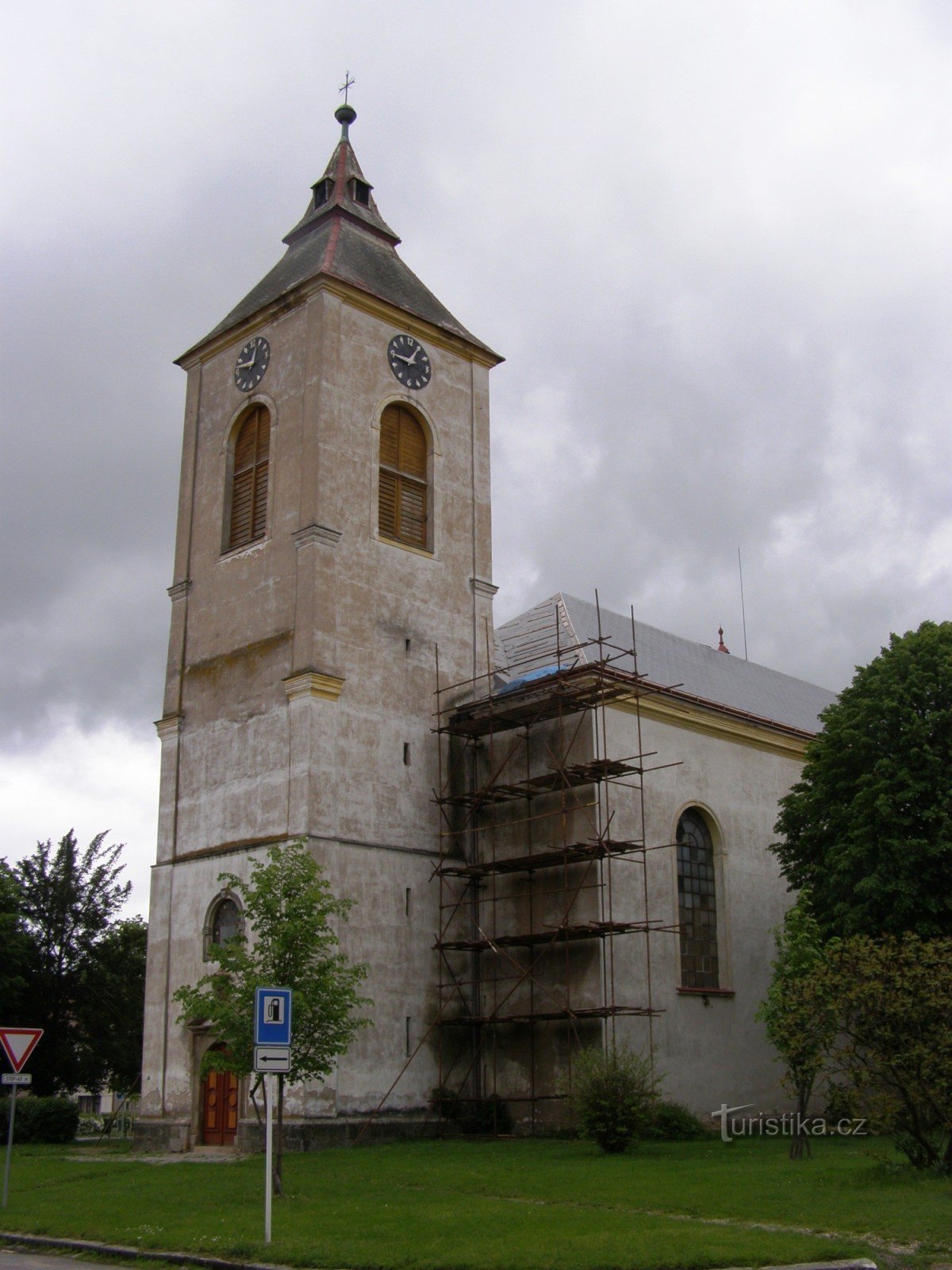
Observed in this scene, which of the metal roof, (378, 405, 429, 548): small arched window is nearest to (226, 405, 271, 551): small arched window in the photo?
(378, 405, 429, 548): small arched window

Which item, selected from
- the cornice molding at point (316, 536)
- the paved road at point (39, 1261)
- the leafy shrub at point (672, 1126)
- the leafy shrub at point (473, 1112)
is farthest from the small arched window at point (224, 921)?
the paved road at point (39, 1261)

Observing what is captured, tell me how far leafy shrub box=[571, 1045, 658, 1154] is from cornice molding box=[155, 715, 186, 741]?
523 inches

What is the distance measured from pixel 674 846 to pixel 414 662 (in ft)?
24.8

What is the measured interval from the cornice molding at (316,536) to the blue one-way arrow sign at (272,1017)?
1589 cm

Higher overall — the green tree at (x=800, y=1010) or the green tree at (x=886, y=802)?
the green tree at (x=886, y=802)

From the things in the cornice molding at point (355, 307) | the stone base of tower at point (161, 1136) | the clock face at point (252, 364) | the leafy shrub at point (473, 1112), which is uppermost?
the cornice molding at point (355, 307)

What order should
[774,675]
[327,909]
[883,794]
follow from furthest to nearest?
[774,675]
[883,794]
[327,909]

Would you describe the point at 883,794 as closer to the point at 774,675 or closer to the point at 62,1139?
the point at 774,675

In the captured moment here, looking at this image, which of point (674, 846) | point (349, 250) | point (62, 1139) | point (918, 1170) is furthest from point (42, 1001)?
point (918, 1170)

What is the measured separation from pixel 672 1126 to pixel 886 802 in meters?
8.07

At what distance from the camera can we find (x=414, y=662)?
3064 centimetres

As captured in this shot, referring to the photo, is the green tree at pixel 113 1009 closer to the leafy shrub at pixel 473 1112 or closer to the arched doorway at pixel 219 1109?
the arched doorway at pixel 219 1109

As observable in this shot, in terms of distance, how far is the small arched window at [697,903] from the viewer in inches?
1216

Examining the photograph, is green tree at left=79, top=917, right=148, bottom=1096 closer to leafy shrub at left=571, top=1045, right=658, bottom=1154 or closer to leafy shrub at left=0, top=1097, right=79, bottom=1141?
leafy shrub at left=0, top=1097, right=79, bottom=1141
